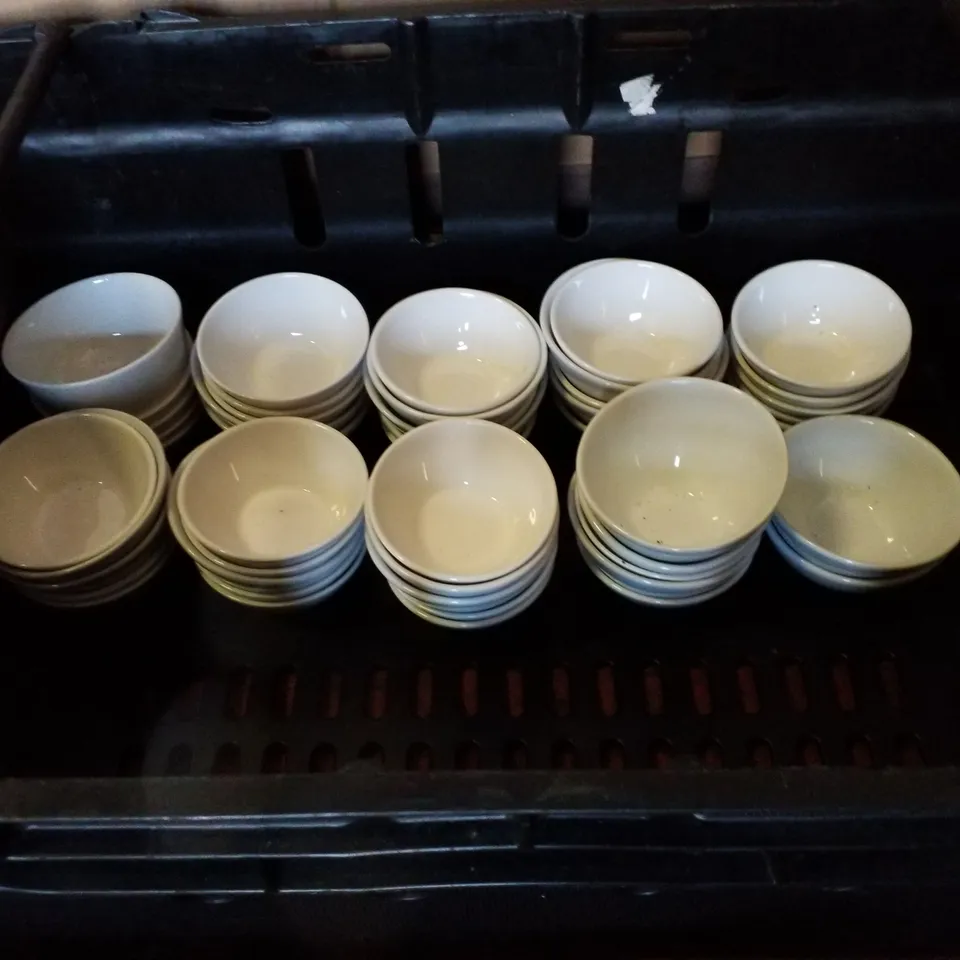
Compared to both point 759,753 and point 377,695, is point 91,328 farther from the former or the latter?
point 759,753

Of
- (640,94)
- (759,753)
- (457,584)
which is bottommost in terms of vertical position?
(759,753)

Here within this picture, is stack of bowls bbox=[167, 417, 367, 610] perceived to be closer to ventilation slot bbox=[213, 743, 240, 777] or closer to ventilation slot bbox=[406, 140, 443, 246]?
ventilation slot bbox=[213, 743, 240, 777]

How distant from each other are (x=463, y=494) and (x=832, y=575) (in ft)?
0.80

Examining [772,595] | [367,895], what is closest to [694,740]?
[772,595]

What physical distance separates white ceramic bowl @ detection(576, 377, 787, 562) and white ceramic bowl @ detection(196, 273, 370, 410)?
0.20m

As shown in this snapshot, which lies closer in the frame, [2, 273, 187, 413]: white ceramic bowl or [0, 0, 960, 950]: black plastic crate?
[0, 0, 960, 950]: black plastic crate

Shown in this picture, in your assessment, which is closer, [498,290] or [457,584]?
[457,584]

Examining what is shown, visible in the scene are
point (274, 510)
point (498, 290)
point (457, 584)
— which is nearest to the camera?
point (457, 584)

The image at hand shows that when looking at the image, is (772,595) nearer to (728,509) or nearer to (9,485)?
(728,509)

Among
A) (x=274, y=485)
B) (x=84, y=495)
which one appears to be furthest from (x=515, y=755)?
(x=84, y=495)

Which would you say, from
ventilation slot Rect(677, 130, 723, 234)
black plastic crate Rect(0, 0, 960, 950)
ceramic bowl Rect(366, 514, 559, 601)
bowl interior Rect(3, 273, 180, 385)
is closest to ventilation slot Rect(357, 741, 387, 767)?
black plastic crate Rect(0, 0, 960, 950)

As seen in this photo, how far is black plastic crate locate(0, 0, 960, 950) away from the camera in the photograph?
21.1 inches

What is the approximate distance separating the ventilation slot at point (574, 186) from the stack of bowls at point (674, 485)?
0.18 meters

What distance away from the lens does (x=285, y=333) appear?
2.47ft
